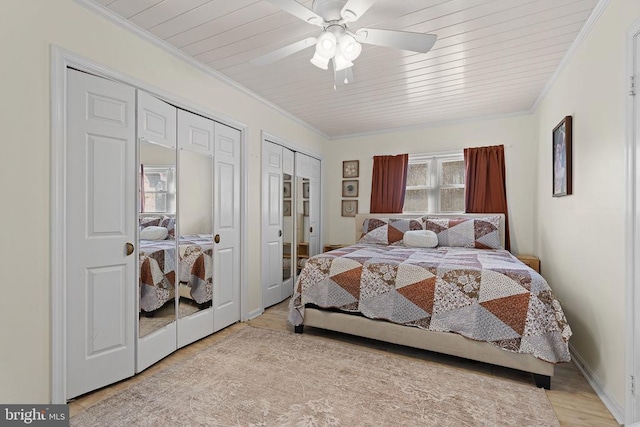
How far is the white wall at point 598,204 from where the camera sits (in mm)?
1728

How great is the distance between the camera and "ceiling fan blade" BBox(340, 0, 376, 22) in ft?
5.01

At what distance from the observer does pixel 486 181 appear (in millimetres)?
4059

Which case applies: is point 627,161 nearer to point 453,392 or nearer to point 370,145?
point 453,392

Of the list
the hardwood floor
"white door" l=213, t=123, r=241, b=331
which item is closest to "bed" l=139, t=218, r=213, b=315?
"white door" l=213, t=123, r=241, b=331

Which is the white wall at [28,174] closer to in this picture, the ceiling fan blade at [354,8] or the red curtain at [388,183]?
the ceiling fan blade at [354,8]

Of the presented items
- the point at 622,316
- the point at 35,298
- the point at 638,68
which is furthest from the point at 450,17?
the point at 35,298

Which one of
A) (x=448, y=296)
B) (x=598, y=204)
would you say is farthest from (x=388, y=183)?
(x=598, y=204)

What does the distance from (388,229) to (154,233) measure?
283 cm

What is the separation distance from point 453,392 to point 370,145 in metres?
3.62

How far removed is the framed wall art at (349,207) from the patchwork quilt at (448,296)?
6.31ft

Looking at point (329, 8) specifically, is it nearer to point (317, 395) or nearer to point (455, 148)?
point (317, 395)

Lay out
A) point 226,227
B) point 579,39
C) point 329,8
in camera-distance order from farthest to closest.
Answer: point 226,227 → point 579,39 → point 329,8

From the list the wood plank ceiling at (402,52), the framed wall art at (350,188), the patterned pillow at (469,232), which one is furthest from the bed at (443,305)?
the framed wall art at (350,188)

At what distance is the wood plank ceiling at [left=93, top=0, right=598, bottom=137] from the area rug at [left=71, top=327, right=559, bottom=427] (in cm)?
243
